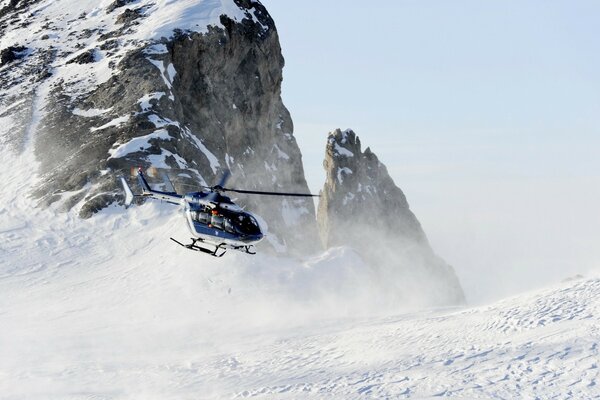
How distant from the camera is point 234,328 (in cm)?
4359

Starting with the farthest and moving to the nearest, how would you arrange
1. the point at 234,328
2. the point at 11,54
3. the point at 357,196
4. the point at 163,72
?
1. the point at 11,54
2. the point at 357,196
3. the point at 163,72
4. the point at 234,328

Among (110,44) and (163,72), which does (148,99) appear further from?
(110,44)

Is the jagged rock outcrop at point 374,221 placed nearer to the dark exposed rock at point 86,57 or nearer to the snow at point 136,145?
the snow at point 136,145

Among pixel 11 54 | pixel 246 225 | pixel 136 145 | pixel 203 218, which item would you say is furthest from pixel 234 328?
pixel 11 54

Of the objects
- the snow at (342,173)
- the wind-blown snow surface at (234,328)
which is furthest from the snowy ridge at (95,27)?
the wind-blown snow surface at (234,328)

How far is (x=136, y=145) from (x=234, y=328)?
2174cm

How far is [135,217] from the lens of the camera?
54531 mm

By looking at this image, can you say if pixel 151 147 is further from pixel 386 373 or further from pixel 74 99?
pixel 386 373

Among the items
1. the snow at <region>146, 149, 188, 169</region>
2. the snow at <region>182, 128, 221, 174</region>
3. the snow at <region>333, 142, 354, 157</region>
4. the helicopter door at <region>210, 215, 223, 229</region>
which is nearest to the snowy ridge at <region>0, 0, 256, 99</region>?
the snow at <region>182, 128, 221, 174</region>

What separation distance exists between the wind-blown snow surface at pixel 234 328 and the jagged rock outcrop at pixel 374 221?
2087cm

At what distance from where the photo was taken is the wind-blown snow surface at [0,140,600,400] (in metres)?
35.8

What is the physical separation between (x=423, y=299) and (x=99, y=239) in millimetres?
30821

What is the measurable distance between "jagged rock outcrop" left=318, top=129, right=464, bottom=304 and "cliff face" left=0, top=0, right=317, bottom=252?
17.8 feet

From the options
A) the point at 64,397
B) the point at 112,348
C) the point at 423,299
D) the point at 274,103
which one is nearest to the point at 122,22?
the point at 274,103
